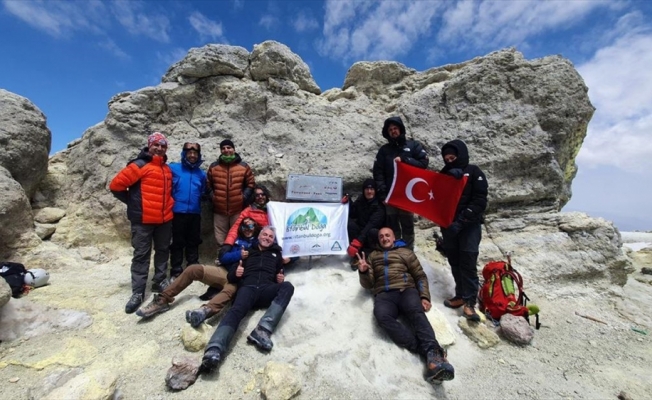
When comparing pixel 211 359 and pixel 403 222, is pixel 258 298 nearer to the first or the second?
pixel 211 359

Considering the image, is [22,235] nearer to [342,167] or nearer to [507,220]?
[342,167]

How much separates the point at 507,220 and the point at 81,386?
8350mm

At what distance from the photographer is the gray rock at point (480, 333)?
4.91 metres

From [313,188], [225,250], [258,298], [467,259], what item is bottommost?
[258,298]

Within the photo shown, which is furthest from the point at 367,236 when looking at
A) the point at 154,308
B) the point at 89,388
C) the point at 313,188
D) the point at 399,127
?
the point at 89,388

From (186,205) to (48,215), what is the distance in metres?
4.30

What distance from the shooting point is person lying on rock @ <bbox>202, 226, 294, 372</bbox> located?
13.3ft

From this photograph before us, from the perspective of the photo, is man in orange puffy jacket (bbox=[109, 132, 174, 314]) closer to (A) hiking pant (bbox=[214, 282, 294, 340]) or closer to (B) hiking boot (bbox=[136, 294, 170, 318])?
(B) hiking boot (bbox=[136, 294, 170, 318])

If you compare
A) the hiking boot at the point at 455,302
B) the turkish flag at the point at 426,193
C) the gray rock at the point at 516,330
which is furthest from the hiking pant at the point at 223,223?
the gray rock at the point at 516,330

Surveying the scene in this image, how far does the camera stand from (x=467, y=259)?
5.55m

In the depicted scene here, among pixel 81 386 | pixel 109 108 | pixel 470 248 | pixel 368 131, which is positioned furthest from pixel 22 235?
pixel 470 248

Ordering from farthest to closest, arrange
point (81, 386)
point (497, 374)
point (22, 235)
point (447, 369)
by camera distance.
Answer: point (22, 235) < point (497, 374) < point (447, 369) < point (81, 386)

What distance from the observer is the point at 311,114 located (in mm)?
9016

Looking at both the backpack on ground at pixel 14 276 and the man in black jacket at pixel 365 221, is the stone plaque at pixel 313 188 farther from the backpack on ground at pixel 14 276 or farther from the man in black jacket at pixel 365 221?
the backpack on ground at pixel 14 276
